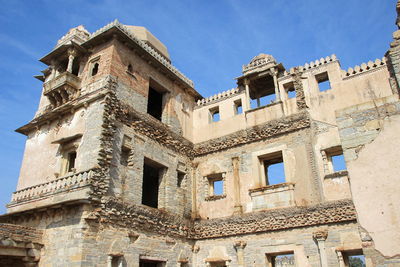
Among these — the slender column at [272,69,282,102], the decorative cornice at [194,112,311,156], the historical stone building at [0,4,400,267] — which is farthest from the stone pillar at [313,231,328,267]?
the slender column at [272,69,282,102]

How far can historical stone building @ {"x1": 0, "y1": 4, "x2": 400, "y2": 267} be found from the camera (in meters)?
10.6

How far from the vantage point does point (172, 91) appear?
16109 millimetres

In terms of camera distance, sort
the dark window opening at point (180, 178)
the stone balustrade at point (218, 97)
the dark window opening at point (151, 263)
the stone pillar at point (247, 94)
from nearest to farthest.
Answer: the dark window opening at point (151, 263)
the dark window opening at point (180, 178)
the stone pillar at point (247, 94)
the stone balustrade at point (218, 97)

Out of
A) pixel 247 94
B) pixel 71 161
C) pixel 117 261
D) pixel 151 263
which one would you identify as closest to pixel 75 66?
pixel 71 161

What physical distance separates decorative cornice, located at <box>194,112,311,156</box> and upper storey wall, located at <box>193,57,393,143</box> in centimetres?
32

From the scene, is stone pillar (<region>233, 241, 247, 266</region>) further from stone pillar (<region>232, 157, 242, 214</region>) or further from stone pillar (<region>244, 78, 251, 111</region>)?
stone pillar (<region>244, 78, 251, 111</region>)

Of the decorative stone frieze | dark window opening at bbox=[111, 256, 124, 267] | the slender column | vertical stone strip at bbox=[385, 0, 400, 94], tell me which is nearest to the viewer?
vertical stone strip at bbox=[385, 0, 400, 94]

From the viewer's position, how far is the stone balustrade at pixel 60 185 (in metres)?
10.4

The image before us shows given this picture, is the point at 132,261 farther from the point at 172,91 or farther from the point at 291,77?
the point at 291,77

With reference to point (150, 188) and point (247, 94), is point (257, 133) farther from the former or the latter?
point (150, 188)

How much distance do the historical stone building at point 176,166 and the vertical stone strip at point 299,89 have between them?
0.06 m

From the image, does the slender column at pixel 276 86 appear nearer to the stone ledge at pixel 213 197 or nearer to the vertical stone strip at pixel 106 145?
the stone ledge at pixel 213 197

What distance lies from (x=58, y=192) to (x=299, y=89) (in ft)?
32.9

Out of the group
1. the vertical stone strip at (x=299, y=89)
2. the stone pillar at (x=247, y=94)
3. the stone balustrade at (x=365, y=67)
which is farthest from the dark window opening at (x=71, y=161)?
the stone balustrade at (x=365, y=67)
